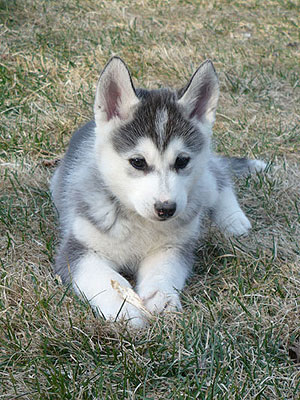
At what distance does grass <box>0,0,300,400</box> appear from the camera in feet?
8.60

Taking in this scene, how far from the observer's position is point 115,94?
3443mm

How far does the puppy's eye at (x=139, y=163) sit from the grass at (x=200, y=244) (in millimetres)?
834

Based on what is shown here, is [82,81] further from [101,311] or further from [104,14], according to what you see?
[101,311]

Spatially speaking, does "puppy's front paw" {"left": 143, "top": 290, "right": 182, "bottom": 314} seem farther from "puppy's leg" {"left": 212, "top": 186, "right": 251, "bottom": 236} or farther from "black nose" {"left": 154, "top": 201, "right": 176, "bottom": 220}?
"puppy's leg" {"left": 212, "top": 186, "right": 251, "bottom": 236}

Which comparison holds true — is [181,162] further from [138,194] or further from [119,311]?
[119,311]

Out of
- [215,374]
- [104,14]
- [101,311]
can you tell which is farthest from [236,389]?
[104,14]

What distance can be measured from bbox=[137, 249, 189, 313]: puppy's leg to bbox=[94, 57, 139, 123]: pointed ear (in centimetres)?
92

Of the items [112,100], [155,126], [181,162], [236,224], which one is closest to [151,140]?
[155,126]

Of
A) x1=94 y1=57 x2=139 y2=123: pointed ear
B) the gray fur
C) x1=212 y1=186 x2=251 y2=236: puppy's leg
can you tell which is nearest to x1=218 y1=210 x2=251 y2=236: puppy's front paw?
x1=212 y1=186 x2=251 y2=236: puppy's leg

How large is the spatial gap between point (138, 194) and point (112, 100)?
661 millimetres

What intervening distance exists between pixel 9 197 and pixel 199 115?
169 cm

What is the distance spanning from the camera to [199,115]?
3.68 m

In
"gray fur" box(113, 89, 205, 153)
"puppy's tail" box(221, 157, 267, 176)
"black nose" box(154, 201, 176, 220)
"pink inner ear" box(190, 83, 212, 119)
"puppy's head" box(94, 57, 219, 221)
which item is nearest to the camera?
"black nose" box(154, 201, 176, 220)

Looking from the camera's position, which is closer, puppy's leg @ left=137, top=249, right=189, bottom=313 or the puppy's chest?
puppy's leg @ left=137, top=249, right=189, bottom=313
